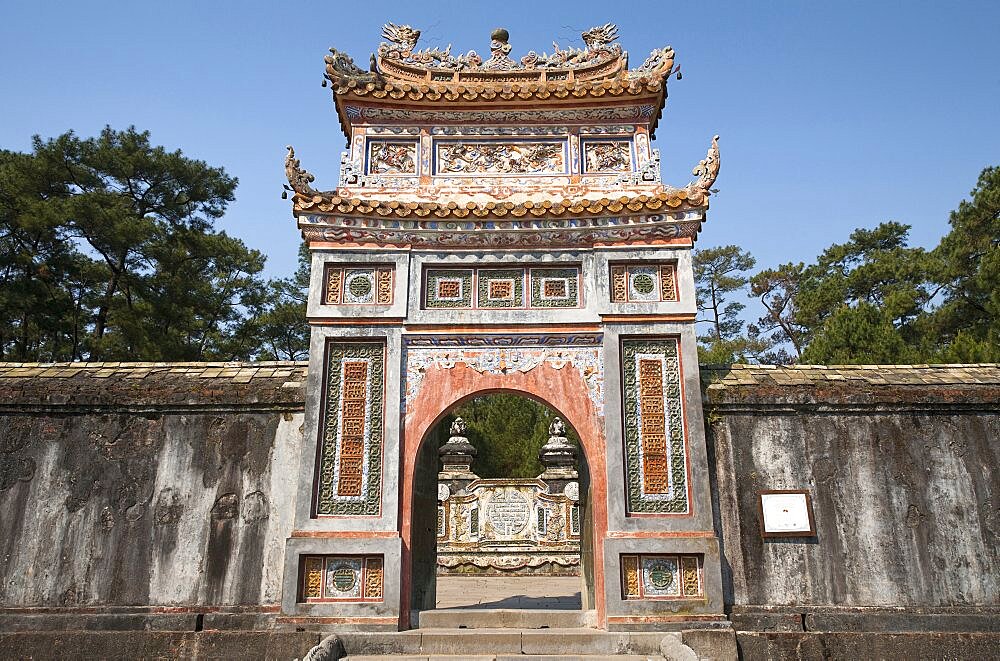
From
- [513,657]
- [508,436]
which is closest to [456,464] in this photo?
[508,436]

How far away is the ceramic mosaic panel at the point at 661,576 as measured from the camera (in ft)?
27.3

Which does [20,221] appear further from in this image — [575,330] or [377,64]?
[575,330]

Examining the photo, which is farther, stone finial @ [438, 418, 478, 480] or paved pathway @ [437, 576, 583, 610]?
stone finial @ [438, 418, 478, 480]

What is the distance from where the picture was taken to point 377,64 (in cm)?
1147

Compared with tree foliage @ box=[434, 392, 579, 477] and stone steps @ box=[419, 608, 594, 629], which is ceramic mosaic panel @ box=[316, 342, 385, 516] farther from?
tree foliage @ box=[434, 392, 579, 477]

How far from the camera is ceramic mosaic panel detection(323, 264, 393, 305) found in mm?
9383

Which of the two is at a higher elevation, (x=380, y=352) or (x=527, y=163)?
(x=527, y=163)

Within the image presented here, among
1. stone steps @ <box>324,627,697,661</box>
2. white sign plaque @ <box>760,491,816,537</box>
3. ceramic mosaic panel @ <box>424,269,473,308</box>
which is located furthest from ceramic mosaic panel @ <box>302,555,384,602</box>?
white sign plaque @ <box>760,491,816,537</box>

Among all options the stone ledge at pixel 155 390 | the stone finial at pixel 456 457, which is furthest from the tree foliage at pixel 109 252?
the stone ledge at pixel 155 390

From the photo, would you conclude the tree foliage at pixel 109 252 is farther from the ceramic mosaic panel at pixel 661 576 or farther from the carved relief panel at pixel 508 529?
the ceramic mosaic panel at pixel 661 576

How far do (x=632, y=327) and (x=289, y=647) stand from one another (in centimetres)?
520

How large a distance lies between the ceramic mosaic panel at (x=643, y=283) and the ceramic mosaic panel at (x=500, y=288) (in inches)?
45.5

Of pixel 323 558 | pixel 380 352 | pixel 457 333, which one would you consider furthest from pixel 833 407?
pixel 323 558

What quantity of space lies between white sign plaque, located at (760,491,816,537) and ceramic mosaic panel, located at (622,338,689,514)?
0.96 m
